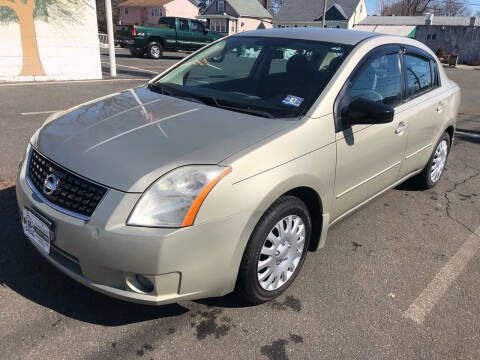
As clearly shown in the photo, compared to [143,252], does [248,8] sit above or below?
above

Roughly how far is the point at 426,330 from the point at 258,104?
1.83m

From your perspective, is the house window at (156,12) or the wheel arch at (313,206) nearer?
the wheel arch at (313,206)

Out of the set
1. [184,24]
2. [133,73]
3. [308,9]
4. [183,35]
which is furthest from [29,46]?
[308,9]

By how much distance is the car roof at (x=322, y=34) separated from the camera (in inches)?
124

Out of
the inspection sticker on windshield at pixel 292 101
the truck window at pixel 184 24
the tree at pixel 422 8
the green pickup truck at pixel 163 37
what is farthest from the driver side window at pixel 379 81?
the tree at pixel 422 8

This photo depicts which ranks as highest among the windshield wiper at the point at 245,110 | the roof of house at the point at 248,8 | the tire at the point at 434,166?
the roof of house at the point at 248,8

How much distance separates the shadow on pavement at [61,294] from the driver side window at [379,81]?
2.01m

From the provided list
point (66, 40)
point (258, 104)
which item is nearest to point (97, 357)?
point (258, 104)

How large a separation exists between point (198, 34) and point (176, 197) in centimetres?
2114

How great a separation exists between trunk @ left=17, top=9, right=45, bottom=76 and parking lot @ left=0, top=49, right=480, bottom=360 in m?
8.22

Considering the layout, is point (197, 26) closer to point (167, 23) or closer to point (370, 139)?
point (167, 23)

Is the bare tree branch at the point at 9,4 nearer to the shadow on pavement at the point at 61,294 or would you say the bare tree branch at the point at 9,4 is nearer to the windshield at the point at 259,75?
the windshield at the point at 259,75

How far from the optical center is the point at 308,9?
45375 mm

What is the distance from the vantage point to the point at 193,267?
204 centimetres
